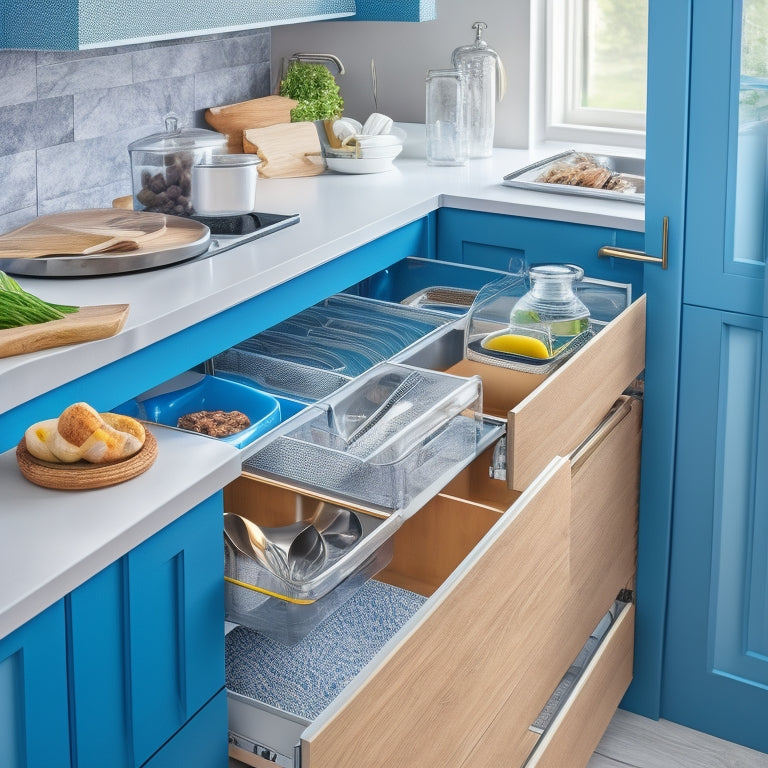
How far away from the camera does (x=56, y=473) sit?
1144mm

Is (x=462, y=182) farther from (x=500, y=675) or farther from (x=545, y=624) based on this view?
(x=500, y=675)

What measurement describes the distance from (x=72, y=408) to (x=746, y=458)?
1269 millimetres

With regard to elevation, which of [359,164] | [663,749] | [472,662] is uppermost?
[359,164]

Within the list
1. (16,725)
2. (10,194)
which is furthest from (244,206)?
(16,725)

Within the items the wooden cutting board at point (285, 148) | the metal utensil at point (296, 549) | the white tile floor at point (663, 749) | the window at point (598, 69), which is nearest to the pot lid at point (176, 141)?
the wooden cutting board at point (285, 148)

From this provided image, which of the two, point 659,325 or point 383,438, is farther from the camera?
point 659,325

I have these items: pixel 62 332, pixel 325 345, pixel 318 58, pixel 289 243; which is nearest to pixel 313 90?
pixel 318 58

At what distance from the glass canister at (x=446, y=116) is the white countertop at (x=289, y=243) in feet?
0.14

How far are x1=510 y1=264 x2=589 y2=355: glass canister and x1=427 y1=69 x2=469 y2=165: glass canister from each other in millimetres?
735

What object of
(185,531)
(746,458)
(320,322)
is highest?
(320,322)

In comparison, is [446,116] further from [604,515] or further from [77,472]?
[77,472]

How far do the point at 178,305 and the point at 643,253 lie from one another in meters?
0.87

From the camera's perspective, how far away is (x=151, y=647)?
1175mm

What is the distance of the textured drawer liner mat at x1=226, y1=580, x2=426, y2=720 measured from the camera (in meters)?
1.39
